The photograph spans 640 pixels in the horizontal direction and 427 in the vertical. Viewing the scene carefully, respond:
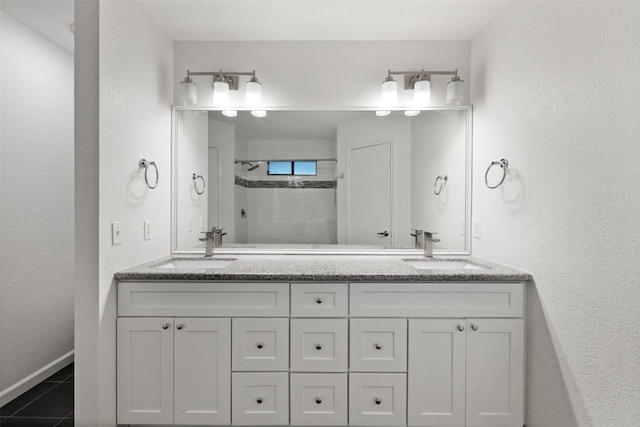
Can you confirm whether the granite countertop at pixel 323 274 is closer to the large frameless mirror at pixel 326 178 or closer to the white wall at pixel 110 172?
the white wall at pixel 110 172

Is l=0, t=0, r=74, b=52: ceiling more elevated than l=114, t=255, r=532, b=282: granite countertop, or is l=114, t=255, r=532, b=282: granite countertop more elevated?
l=0, t=0, r=74, b=52: ceiling

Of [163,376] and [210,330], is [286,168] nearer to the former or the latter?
[210,330]


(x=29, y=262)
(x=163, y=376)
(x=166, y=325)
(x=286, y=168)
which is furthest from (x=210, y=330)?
(x=29, y=262)

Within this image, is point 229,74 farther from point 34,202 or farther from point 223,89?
point 34,202

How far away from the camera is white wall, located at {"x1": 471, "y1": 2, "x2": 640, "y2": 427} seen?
1.09m

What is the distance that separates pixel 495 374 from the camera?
5.18 ft

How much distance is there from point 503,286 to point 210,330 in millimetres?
1498

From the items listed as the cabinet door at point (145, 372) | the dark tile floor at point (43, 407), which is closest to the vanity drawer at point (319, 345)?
→ the cabinet door at point (145, 372)

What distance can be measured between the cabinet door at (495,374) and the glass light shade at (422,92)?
1350mm

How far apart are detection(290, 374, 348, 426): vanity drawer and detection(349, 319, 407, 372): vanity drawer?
0.43 ft

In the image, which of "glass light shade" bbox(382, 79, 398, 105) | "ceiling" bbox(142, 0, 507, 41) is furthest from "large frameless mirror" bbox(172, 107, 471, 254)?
"ceiling" bbox(142, 0, 507, 41)

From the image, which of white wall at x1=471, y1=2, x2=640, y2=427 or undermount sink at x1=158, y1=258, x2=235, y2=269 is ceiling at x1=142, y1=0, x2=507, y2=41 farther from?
undermount sink at x1=158, y1=258, x2=235, y2=269

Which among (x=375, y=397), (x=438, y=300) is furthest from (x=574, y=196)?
(x=375, y=397)

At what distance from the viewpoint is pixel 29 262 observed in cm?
204
